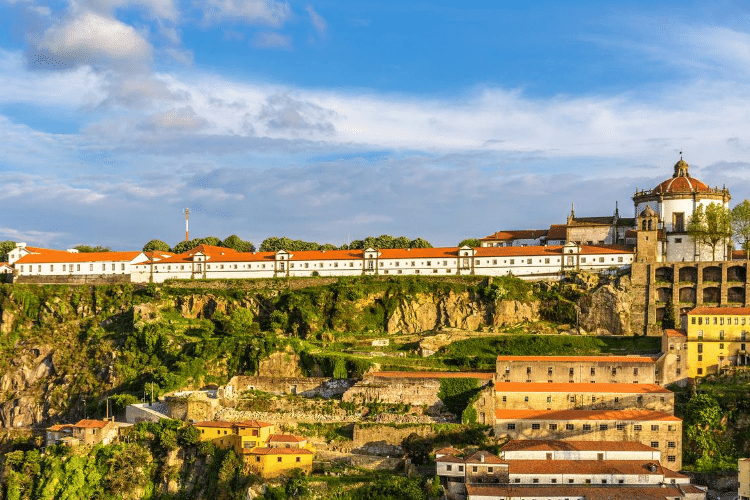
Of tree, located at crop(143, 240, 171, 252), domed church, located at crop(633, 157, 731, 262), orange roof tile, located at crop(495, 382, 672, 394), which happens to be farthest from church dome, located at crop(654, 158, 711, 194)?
tree, located at crop(143, 240, 171, 252)

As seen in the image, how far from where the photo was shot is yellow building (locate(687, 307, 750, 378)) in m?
65.2

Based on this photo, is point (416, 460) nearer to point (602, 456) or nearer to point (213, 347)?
point (602, 456)

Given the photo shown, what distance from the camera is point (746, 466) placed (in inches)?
2101

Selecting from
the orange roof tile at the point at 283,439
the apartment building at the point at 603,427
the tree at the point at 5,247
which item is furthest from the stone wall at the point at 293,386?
the tree at the point at 5,247

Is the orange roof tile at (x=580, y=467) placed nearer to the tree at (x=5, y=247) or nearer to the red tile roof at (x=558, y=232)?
the red tile roof at (x=558, y=232)

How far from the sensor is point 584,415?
5925cm

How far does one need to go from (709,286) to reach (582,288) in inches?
402

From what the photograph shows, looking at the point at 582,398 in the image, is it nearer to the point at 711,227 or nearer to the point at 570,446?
the point at 570,446

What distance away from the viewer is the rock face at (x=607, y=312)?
7488cm

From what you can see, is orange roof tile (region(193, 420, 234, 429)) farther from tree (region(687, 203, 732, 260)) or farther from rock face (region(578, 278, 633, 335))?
tree (region(687, 203, 732, 260))

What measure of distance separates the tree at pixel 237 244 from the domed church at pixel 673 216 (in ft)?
164

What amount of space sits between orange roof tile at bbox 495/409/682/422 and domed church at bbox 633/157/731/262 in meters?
22.5

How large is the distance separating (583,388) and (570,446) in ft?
18.9

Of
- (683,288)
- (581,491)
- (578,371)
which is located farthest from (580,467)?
(683,288)
